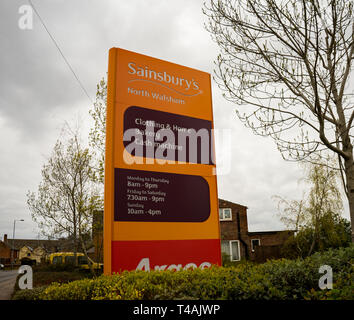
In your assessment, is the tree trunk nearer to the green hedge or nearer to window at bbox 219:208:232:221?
the green hedge

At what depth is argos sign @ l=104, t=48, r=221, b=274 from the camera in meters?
6.44

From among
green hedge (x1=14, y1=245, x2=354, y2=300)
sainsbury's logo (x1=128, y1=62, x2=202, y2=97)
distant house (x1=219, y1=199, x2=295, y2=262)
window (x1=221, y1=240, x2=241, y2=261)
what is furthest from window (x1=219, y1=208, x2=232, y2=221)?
green hedge (x1=14, y1=245, x2=354, y2=300)

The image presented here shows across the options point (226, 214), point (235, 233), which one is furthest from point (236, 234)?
point (226, 214)

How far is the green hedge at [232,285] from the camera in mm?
3766

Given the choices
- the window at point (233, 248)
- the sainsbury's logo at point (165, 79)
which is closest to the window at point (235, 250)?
the window at point (233, 248)

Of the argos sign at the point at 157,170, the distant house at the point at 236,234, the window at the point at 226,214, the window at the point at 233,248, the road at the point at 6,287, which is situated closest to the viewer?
the argos sign at the point at 157,170

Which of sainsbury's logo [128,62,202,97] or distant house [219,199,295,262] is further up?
sainsbury's logo [128,62,202,97]

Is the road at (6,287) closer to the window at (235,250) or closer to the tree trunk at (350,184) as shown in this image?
Answer: the tree trunk at (350,184)

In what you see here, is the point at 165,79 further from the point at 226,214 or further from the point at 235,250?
the point at 235,250

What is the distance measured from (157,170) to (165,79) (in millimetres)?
2347

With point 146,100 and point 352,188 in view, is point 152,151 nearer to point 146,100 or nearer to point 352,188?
point 146,100

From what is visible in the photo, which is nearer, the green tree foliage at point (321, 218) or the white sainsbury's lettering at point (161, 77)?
the white sainsbury's lettering at point (161, 77)

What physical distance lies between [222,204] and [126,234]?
21.4 m

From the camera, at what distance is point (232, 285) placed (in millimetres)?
3936
